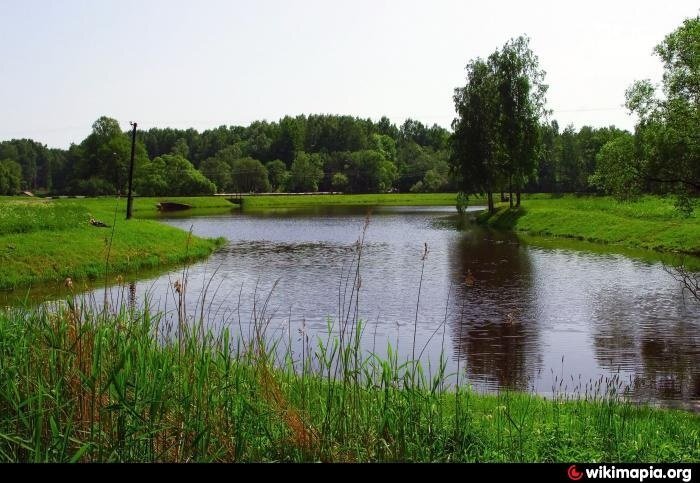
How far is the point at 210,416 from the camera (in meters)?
7.71

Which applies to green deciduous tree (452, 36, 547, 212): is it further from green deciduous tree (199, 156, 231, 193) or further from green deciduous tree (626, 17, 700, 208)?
green deciduous tree (199, 156, 231, 193)

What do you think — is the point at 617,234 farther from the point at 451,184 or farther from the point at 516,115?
the point at 451,184

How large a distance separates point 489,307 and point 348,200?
116 metres

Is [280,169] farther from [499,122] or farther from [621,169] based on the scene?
[621,169]

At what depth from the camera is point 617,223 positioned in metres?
53.9

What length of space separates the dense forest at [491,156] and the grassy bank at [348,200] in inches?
572

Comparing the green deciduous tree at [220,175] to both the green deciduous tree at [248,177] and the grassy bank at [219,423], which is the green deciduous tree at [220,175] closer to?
the green deciduous tree at [248,177]

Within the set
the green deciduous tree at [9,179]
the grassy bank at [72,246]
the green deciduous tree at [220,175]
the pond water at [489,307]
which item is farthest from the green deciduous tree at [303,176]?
the grassy bank at [72,246]

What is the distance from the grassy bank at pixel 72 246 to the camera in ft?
103

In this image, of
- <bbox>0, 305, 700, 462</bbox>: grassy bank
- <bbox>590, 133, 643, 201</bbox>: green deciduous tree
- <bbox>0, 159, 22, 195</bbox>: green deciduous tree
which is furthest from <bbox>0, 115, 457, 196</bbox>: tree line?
<bbox>0, 305, 700, 462</bbox>: grassy bank

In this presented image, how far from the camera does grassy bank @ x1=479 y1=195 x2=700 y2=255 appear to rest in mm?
43906

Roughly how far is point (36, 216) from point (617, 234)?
40.9m
